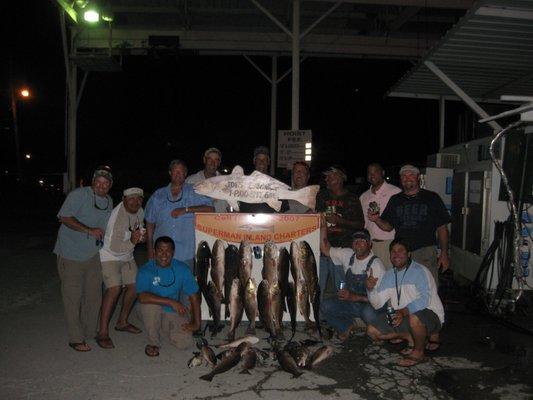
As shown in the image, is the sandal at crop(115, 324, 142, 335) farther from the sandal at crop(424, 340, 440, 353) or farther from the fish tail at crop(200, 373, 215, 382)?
the sandal at crop(424, 340, 440, 353)

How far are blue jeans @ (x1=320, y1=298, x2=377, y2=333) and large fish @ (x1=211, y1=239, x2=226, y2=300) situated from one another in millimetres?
1299

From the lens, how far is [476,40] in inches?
276

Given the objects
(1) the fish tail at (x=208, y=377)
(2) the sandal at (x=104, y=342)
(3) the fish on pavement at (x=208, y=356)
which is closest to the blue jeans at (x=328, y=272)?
(3) the fish on pavement at (x=208, y=356)

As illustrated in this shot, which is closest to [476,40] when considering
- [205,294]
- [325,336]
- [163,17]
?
[325,336]

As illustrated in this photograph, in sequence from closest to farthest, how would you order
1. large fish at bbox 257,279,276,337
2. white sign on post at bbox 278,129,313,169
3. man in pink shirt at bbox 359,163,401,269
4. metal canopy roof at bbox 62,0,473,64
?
large fish at bbox 257,279,276,337, man in pink shirt at bbox 359,163,401,269, white sign on post at bbox 278,129,313,169, metal canopy roof at bbox 62,0,473,64

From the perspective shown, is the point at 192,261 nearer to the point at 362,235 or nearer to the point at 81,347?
the point at 81,347

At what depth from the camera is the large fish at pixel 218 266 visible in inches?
224

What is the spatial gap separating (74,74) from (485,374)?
39.3 feet

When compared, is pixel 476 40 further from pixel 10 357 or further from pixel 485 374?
pixel 10 357

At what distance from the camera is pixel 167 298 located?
543cm

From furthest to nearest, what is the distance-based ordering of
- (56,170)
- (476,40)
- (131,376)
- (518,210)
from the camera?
(56,170) < (476,40) < (518,210) < (131,376)

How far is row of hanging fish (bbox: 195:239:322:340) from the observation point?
555 centimetres

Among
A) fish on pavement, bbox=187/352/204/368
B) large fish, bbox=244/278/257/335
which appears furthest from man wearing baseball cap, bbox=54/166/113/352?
large fish, bbox=244/278/257/335

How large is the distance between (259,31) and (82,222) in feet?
34.4
